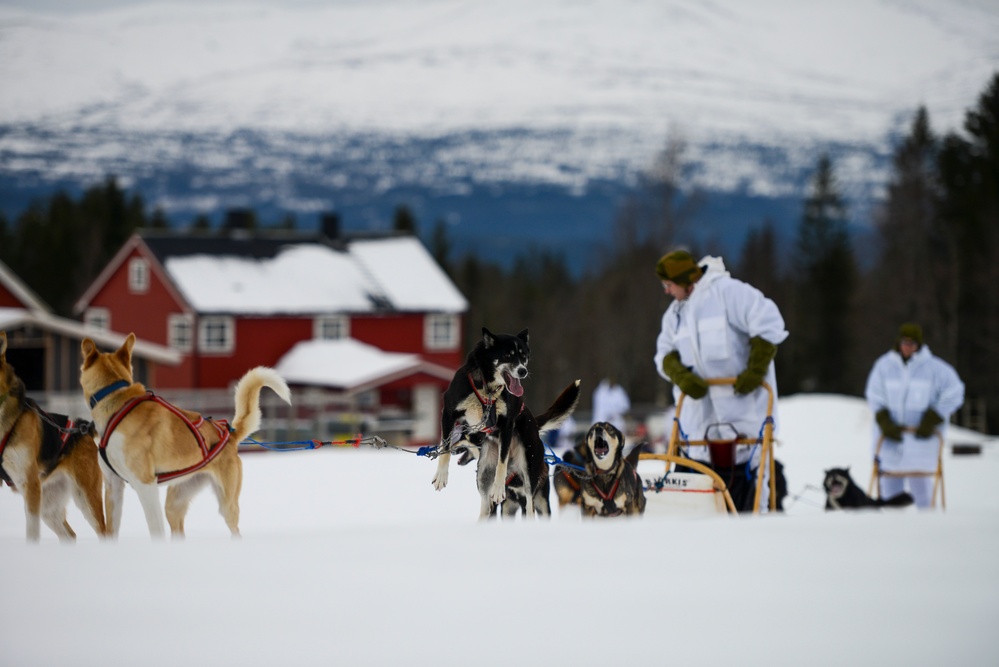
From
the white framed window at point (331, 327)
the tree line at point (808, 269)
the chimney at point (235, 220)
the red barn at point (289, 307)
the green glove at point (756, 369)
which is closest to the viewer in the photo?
the green glove at point (756, 369)

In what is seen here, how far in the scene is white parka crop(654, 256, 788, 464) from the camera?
17.5 feet

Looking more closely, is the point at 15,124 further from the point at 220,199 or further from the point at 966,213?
the point at 220,199

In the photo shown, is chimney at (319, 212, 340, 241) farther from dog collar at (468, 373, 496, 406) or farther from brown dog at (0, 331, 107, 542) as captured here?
dog collar at (468, 373, 496, 406)

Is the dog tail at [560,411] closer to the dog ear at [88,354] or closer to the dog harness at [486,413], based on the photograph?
the dog harness at [486,413]

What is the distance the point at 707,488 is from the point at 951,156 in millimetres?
28966

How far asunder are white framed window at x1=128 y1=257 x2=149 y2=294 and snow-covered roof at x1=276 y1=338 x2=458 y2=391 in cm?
571

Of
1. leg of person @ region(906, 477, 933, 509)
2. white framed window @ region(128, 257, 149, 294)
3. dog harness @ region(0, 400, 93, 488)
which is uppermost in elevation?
white framed window @ region(128, 257, 149, 294)

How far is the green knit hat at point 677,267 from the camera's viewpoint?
5.34 metres

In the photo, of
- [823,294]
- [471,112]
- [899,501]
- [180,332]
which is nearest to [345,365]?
[180,332]

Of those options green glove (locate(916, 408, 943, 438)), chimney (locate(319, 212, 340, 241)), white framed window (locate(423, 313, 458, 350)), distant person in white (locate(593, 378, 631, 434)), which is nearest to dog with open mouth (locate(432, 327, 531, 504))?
green glove (locate(916, 408, 943, 438))

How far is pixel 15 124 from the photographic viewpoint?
36.3ft

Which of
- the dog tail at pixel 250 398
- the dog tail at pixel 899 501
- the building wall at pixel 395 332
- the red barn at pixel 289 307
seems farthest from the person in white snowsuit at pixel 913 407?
the building wall at pixel 395 332

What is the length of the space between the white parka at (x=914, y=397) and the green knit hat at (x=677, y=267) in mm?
3925

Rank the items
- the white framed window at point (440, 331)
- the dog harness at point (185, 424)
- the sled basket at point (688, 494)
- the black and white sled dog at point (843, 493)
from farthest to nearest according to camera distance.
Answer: the white framed window at point (440, 331), the black and white sled dog at point (843, 493), the sled basket at point (688, 494), the dog harness at point (185, 424)
